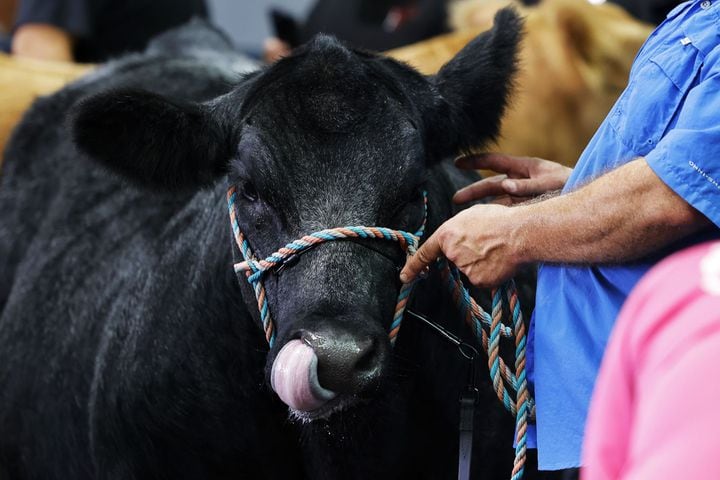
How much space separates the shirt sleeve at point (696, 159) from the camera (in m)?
1.86

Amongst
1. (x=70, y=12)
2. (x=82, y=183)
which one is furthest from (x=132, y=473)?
(x=70, y=12)

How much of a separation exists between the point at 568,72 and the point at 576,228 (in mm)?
4015

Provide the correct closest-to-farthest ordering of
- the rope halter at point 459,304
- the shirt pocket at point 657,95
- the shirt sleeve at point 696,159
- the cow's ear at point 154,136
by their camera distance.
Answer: the shirt sleeve at point 696,159 → the shirt pocket at point 657,95 → the rope halter at point 459,304 → the cow's ear at point 154,136

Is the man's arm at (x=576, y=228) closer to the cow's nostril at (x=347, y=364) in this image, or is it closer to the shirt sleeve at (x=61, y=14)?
the cow's nostril at (x=347, y=364)

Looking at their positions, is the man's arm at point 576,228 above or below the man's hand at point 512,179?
above

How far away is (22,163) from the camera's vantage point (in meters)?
4.09

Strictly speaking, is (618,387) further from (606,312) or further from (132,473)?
(132,473)

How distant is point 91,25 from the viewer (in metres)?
5.93

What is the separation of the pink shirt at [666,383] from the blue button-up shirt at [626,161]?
890 mm

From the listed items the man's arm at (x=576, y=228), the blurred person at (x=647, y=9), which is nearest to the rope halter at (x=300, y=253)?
the man's arm at (x=576, y=228)

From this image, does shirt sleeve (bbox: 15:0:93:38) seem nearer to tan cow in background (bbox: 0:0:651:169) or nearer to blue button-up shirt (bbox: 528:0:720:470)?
tan cow in background (bbox: 0:0:651:169)

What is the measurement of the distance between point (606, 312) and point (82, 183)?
2154 millimetres

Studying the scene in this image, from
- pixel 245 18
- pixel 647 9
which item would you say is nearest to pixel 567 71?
pixel 647 9

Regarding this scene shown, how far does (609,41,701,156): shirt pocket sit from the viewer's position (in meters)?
2.00
